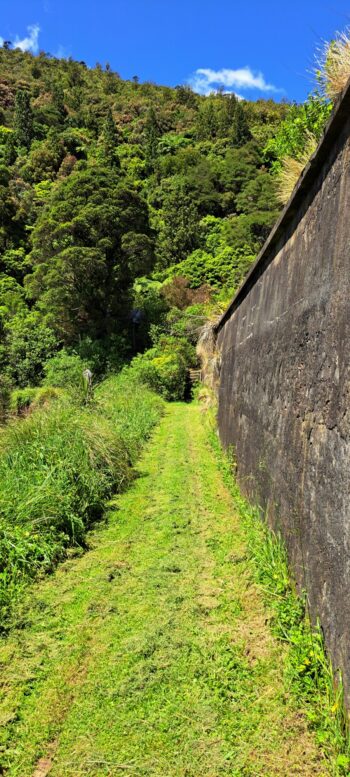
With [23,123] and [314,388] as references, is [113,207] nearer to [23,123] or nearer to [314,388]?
[314,388]

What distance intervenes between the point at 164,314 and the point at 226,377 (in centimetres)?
1647

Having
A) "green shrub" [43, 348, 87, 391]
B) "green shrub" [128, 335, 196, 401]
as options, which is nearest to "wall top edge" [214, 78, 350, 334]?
"green shrub" [128, 335, 196, 401]

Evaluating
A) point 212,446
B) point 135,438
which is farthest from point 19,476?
point 212,446

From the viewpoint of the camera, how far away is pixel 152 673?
2.70m

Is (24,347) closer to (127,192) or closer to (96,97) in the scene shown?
(127,192)

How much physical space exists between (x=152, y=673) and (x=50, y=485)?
2.91m

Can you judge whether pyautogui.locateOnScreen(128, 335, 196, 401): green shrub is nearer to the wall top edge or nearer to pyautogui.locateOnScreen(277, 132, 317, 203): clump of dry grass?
the wall top edge

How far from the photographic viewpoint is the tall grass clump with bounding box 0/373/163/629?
4.05m

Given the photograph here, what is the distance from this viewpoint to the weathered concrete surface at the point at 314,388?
2238 mm

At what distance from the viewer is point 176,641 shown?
2973 mm

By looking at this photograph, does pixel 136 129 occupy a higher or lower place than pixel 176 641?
higher

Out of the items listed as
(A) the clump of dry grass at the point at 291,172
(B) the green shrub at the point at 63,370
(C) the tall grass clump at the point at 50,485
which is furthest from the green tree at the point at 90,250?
(A) the clump of dry grass at the point at 291,172

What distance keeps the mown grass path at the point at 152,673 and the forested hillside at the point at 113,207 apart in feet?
54.7

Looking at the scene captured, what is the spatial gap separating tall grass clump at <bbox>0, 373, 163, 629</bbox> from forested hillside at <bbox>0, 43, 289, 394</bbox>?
13.2 meters
